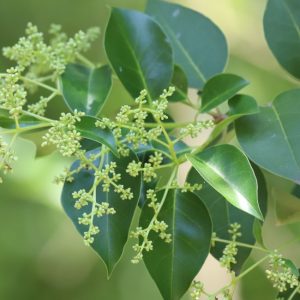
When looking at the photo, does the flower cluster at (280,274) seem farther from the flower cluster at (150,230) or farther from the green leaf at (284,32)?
the green leaf at (284,32)

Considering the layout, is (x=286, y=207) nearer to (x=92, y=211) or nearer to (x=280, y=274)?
(x=280, y=274)

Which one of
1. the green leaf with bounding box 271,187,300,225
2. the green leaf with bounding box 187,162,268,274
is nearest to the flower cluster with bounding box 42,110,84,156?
the green leaf with bounding box 187,162,268,274

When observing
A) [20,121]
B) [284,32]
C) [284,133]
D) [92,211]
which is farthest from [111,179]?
[284,32]

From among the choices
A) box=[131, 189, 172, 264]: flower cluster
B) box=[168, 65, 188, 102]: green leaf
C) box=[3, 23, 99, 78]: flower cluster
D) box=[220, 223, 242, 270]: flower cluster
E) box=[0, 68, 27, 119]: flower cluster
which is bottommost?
box=[220, 223, 242, 270]: flower cluster

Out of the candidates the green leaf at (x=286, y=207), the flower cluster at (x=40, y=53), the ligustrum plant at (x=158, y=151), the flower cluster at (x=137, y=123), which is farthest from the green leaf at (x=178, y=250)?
the flower cluster at (x=40, y=53)

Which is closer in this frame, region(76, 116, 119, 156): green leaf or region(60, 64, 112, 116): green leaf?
region(76, 116, 119, 156): green leaf

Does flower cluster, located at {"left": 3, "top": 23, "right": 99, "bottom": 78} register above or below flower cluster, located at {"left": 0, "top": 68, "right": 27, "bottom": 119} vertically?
above

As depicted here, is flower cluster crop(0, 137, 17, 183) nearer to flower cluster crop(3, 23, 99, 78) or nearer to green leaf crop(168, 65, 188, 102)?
flower cluster crop(3, 23, 99, 78)
